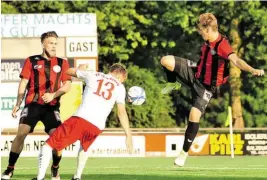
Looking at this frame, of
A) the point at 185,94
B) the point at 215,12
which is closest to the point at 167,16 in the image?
the point at 215,12

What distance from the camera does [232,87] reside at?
41.1 metres

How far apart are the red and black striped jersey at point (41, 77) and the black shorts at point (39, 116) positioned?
0.30ft

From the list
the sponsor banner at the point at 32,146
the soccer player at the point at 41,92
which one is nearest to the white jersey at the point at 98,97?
the soccer player at the point at 41,92

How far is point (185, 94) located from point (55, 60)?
88.6ft

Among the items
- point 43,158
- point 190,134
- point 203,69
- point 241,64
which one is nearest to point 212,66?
point 203,69

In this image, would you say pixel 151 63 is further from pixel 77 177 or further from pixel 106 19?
pixel 77 177

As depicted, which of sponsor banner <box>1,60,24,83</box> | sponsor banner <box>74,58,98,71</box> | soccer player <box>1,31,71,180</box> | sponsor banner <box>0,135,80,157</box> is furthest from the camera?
sponsor banner <box>1,60,24,83</box>

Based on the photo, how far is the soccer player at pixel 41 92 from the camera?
15586 millimetres

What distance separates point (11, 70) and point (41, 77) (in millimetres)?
15145

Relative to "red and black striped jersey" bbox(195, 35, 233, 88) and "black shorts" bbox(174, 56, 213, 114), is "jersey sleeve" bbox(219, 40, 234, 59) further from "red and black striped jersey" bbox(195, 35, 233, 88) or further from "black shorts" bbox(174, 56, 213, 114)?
"black shorts" bbox(174, 56, 213, 114)

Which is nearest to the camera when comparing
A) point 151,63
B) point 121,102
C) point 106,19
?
point 121,102

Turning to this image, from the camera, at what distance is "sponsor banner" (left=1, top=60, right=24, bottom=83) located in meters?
30.6

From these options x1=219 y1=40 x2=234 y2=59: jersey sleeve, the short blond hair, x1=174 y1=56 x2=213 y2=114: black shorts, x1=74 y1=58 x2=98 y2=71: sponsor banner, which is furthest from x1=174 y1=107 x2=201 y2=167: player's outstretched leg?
x1=74 y1=58 x2=98 y2=71: sponsor banner

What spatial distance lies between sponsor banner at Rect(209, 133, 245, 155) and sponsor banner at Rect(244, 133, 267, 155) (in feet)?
0.45
